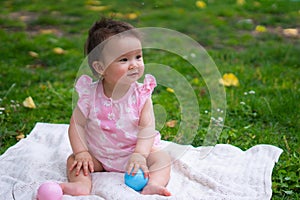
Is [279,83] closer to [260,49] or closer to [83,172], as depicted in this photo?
[260,49]

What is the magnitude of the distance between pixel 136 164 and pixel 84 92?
0.45 meters

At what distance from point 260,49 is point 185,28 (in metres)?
0.96

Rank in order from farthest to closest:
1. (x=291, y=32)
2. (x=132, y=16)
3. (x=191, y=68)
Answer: (x=132, y=16)
(x=291, y=32)
(x=191, y=68)

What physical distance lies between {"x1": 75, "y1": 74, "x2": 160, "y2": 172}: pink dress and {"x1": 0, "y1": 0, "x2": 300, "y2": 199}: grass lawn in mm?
616

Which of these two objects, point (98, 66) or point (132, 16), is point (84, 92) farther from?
point (132, 16)

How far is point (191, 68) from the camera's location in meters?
4.12

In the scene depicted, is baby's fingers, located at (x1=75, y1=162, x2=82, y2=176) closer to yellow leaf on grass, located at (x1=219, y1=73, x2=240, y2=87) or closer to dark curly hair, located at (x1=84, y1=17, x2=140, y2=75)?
dark curly hair, located at (x1=84, y1=17, x2=140, y2=75)

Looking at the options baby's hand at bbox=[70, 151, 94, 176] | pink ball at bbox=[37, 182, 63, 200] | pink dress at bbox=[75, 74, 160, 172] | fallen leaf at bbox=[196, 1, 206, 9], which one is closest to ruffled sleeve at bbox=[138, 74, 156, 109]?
pink dress at bbox=[75, 74, 160, 172]

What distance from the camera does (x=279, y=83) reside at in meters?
3.78

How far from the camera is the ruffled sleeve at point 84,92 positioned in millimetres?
2441

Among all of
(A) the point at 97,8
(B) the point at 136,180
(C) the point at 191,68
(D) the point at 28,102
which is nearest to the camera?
(B) the point at 136,180

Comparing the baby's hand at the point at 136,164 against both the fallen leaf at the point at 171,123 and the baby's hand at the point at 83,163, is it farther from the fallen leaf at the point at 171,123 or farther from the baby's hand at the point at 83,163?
the fallen leaf at the point at 171,123

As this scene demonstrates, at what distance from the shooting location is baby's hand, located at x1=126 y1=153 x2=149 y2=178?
2270 mm

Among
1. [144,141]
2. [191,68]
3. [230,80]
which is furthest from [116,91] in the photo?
[191,68]
